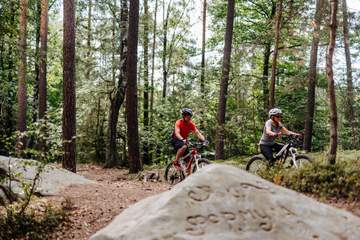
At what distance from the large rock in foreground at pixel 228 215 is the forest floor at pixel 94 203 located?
2.84 meters

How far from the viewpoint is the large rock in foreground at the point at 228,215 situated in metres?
3.82

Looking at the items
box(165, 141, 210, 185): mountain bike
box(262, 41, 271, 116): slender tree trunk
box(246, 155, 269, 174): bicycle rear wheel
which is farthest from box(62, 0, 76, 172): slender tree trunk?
box(262, 41, 271, 116): slender tree trunk

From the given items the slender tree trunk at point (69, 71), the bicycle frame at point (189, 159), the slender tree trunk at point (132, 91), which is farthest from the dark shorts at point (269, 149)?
the slender tree trunk at point (132, 91)

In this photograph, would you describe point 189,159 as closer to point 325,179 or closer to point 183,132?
point 183,132

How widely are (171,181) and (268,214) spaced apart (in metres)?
7.94

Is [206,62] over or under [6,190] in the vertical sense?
over

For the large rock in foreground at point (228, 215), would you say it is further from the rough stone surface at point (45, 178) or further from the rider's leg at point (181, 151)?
the rider's leg at point (181, 151)

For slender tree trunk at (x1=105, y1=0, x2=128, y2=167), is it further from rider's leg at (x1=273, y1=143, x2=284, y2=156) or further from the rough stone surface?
rider's leg at (x1=273, y1=143, x2=284, y2=156)

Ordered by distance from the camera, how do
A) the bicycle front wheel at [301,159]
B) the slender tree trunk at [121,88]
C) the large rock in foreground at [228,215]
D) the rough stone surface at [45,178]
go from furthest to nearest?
the slender tree trunk at [121,88], the bicycle front wheel at [301,159], the rough stone surface at [45,178], the large rock in foreground at [228,215]

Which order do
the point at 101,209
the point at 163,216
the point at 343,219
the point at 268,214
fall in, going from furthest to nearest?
the point at 101,209 → the point at 343,219 → the point at 268,214 → the point at 163,216

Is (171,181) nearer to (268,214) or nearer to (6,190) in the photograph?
(6,190)

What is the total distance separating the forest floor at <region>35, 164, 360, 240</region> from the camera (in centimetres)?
736

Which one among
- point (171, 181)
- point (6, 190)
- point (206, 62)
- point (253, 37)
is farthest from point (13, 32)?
point (206, 62)

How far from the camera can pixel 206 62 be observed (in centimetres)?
2962
